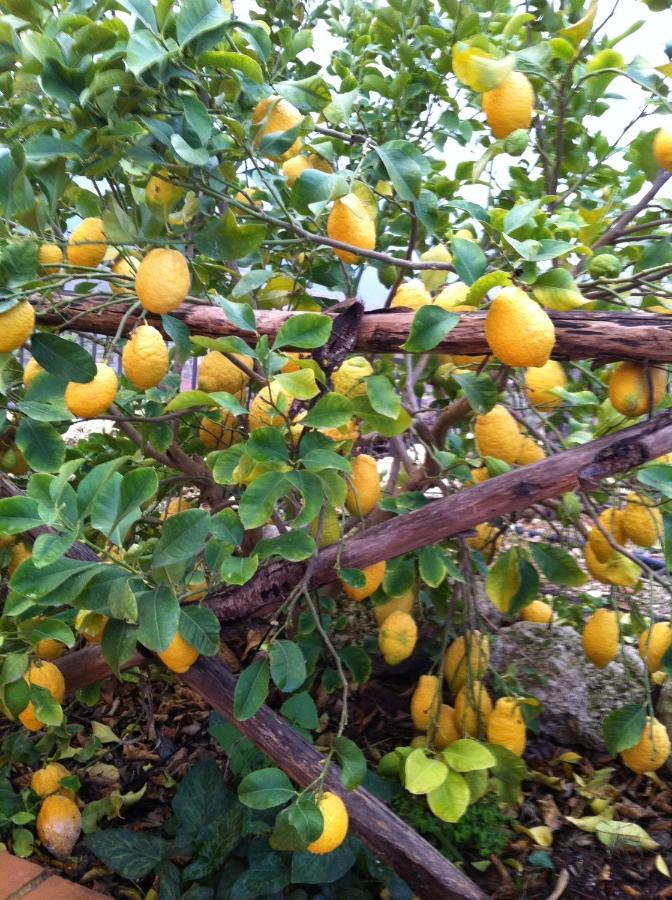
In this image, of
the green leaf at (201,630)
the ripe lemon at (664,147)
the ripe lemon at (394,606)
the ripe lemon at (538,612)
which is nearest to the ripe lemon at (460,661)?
the ripe lemon at (394,606)

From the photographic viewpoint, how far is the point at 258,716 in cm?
125

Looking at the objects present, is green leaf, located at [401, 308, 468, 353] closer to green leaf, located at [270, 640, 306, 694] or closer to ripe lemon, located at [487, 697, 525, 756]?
green leaf, located at [270, 640, 306, 694]

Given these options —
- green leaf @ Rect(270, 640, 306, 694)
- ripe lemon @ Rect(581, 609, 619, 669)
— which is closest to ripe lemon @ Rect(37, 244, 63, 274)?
green leaf @ Rect(270, 640, 306, 694)

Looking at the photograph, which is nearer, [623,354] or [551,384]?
[623,354]

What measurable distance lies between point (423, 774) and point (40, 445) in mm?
764

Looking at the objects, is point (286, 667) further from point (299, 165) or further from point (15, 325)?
point (299, 165)

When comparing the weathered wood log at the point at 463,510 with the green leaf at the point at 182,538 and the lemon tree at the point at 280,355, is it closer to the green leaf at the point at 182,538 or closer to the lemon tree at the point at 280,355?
the lemon tree at the point at 280,355

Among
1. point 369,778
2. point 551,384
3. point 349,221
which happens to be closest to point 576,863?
point 369,778

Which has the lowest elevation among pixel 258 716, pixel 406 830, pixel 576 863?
pixel 576 863

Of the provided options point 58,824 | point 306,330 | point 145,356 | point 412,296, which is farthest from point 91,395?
point 58,824

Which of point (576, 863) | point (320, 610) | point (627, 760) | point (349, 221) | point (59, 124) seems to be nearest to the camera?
point (59, 124)

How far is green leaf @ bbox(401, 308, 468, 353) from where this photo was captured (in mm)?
847

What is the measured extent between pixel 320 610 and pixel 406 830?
21.7 inches

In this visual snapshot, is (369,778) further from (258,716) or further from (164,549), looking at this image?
(164,549)
